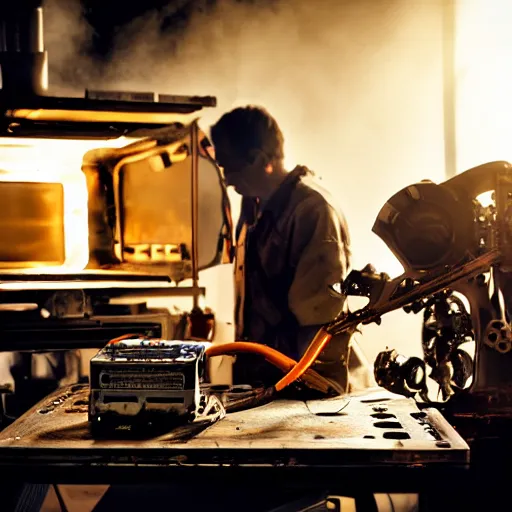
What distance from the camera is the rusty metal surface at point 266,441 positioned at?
1826mm

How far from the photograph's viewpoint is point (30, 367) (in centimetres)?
271

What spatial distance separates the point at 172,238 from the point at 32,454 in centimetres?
107

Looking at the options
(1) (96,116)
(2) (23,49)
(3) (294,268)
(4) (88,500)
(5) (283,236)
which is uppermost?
(2) (23,49)

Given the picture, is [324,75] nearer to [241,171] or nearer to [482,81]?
[241,171]

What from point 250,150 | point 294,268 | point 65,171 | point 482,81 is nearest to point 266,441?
point 294,268

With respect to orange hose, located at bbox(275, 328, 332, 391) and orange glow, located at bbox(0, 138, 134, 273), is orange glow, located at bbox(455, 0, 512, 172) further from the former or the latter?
orange glow, located at bbox(0, 138, 134, 273)

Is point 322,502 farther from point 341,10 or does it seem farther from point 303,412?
point 341,10

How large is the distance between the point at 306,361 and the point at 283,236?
1.78 feet

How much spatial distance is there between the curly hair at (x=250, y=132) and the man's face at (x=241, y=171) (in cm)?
2

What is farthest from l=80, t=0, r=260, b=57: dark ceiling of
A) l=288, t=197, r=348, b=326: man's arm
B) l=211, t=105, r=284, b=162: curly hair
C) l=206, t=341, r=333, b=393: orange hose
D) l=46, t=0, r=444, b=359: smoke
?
l=206, t=341, r=333, b=393: orange hose

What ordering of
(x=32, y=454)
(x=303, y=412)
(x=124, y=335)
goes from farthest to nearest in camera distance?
(x=124, y=335) < (x=303, y=412) < (x=32, y=454)

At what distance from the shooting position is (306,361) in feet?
7.83

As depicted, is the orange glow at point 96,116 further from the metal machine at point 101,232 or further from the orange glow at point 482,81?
the orange glow at point 482,81

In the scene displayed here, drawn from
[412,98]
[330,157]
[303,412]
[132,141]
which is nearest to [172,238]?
[132,141]
